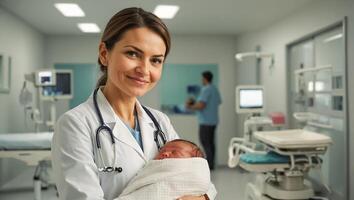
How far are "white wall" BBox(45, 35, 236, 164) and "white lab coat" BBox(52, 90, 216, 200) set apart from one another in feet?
16.2

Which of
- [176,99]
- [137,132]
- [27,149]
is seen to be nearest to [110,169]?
[137,132]

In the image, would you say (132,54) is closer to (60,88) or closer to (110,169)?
(110,169)

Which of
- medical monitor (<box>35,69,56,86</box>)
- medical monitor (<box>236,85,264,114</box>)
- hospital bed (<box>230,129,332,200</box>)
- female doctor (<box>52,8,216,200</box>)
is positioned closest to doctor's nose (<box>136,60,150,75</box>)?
female doctor (<box>52,8,216,200</box>)

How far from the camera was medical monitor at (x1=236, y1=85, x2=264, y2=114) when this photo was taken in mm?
3828

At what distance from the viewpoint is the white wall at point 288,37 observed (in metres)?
3.15

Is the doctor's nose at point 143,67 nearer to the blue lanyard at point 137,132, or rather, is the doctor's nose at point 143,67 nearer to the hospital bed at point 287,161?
the blue lanyard at point 137,132

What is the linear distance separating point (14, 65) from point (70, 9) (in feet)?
3.69

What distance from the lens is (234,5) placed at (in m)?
4.05

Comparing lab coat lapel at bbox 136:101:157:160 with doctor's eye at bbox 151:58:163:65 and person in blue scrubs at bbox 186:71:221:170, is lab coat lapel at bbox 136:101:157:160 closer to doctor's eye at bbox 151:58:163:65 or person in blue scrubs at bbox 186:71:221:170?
doctor's eye at bbox 151:58:163:65

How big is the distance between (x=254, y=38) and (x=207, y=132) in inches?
67.6

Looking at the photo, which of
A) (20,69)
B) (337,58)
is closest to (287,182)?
(337,58)

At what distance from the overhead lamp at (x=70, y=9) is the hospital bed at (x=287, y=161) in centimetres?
256

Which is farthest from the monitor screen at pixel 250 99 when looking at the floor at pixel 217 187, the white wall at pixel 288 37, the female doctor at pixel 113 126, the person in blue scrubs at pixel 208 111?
the female doctor at pixel 113 126

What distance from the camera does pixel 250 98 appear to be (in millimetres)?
3855
